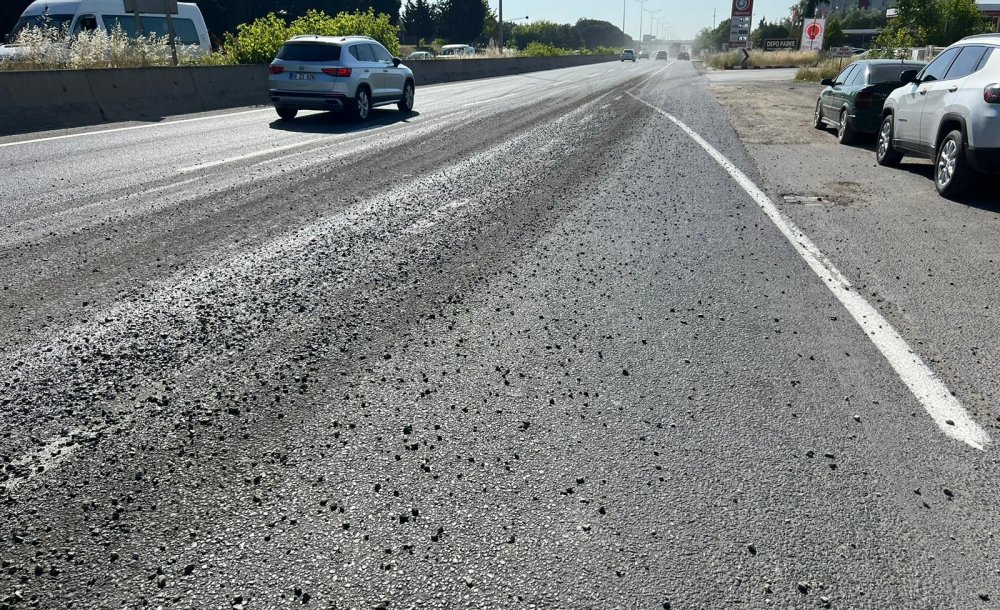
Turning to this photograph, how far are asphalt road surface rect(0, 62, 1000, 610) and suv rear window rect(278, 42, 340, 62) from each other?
9.43 meters

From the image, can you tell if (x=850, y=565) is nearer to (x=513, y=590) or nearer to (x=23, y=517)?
(x=513, y=590)

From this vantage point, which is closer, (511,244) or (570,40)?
(511,244)

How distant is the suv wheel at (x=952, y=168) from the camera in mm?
8164

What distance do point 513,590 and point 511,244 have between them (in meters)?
4.20

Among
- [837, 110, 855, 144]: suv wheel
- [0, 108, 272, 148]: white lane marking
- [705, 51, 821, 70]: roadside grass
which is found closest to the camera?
[0, 108, 272, 148]: white lane marking

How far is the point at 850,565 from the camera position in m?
2.41

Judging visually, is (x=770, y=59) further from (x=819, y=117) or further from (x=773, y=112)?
(x=819, y=117)

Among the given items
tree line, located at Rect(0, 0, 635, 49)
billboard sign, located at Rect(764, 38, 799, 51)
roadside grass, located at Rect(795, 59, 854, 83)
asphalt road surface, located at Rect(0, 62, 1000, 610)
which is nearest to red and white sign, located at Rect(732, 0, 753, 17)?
billboard sign, located at Rect(764, 38, 799, 51)

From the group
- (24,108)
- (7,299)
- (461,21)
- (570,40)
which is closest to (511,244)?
(7,299)

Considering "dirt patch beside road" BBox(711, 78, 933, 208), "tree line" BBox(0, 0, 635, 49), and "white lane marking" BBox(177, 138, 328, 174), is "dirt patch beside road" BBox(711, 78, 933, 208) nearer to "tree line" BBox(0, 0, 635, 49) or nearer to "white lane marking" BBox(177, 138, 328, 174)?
"white lane marking" BBox(177, 138, 328, 174)

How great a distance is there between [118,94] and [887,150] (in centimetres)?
1555

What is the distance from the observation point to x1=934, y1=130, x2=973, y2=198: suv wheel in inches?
321

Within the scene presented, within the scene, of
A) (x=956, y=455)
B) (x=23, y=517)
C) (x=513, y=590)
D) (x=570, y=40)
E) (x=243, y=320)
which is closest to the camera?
(x=513, y=590)

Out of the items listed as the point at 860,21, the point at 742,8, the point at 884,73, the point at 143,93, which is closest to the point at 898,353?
the point at 884,73
